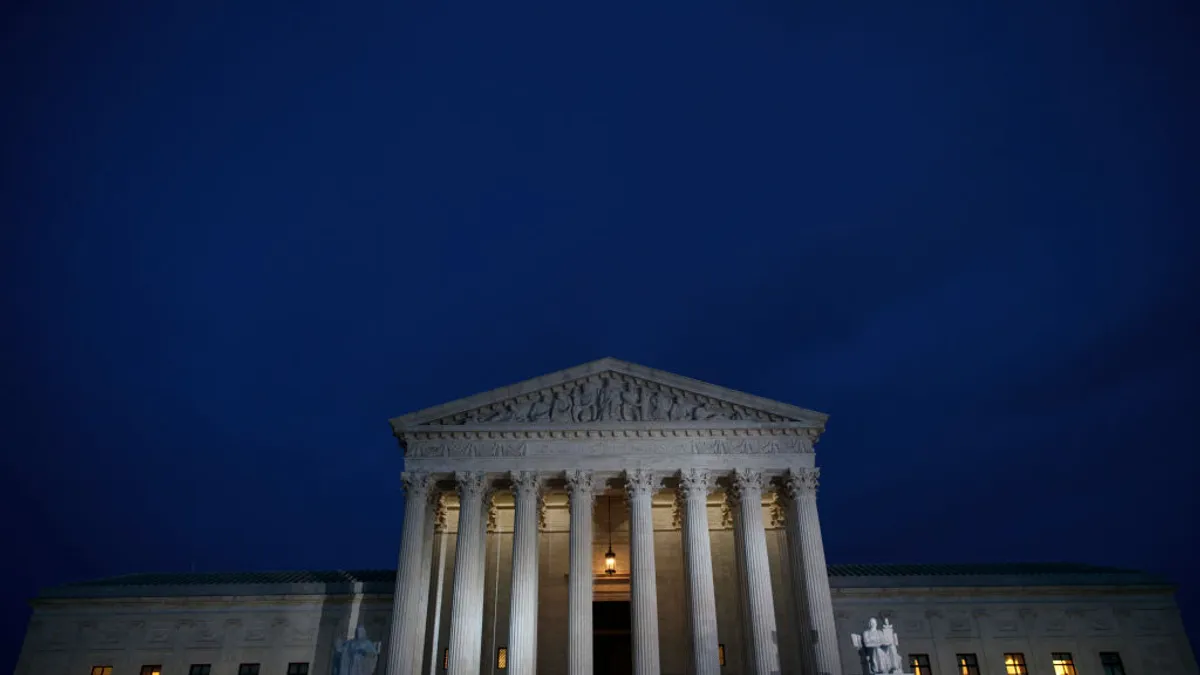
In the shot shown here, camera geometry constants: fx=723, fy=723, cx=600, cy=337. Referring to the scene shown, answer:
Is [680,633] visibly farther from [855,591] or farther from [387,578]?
Result: [387,578]

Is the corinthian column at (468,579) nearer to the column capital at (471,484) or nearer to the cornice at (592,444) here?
the column capital at (471,484)

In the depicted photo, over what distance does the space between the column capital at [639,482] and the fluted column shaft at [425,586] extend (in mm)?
9203

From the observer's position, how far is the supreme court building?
31781 mm

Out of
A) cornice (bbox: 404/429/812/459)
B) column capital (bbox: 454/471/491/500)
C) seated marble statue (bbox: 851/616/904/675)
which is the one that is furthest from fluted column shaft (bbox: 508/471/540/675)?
seated marble statue (bbox: 851/616/904/675)

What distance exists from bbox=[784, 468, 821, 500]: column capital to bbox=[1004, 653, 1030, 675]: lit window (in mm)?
14381

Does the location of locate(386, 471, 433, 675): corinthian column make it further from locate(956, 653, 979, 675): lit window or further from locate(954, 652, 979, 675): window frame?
locate(956, 653, 979, 675): lit window

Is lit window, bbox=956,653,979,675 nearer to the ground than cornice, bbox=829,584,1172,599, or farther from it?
nearer to the ground

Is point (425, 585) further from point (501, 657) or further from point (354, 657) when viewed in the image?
point (354, 657)

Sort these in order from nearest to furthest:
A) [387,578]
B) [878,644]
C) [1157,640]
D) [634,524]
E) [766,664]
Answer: [878,644]
[766,664]
[634,524]
[1157,640]
[387,578]

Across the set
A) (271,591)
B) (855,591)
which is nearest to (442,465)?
(271,591)

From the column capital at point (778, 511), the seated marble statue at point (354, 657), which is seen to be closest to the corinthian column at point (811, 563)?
the column capital at point (778, 511)

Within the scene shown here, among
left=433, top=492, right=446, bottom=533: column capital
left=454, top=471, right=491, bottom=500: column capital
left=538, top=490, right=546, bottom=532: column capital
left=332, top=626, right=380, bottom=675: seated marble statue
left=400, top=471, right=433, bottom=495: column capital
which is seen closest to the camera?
left=332, top=626, right=380, bottom=675: seated marble statue

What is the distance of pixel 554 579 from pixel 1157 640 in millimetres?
30938

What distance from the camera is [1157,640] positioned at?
3678 centimetres
